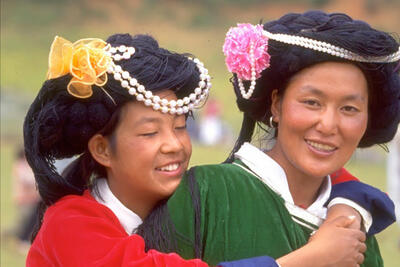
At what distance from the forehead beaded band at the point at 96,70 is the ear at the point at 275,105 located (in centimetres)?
33

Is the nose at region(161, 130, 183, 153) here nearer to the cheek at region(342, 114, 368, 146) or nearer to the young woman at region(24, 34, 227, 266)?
the young woman at region(24, 34, 227, 266)

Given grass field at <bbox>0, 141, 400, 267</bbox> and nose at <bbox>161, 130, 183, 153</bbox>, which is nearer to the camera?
nose at <bbox>161, 130, 183, 153</bbox>

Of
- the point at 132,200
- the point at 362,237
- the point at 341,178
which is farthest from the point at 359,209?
the point at 132,200

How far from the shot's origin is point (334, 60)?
299cm

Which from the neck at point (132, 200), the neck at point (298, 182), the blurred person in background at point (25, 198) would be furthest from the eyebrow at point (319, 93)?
the blurred person in background at point (25, 198)

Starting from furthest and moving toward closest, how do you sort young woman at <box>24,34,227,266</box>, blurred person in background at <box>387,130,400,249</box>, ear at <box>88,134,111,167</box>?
blurred person in background at <box>387,130,400,249</box> → ear at <box>88,134,111,167</box> → young woman at <box>24,34,227,266</box>

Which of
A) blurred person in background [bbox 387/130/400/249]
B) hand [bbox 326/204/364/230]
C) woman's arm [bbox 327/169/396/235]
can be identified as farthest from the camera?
blurred person in background [bbox 387/130/400/249]

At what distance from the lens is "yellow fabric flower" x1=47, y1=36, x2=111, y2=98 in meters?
2.83

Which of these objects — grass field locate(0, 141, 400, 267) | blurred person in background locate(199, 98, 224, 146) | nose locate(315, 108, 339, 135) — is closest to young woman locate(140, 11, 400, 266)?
nose locate(315, 108, 339, 135)

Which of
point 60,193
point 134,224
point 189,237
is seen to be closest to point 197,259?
point 189,237

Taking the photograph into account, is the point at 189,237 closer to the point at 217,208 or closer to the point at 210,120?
the point at 217,208

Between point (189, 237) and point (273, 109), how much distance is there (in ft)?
2.07

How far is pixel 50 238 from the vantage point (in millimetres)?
2803

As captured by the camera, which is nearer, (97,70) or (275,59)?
(97,70)
